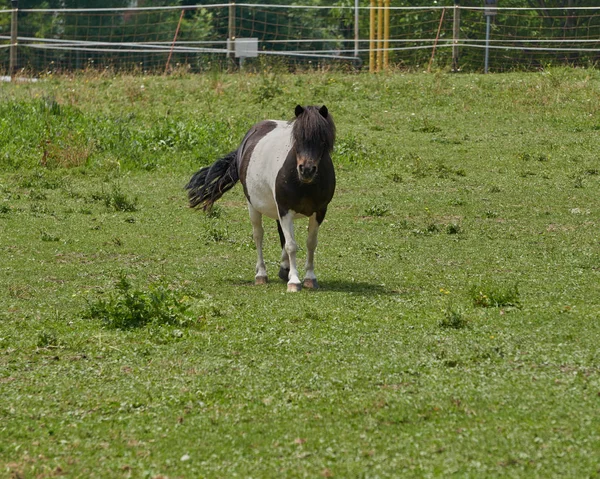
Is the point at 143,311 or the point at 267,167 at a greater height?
the point at 267,167

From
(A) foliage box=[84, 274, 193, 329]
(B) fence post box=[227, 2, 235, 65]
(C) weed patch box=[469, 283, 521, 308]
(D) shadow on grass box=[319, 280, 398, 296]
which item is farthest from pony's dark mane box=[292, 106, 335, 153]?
(B) fence post box=[227, 2, 235, 65]

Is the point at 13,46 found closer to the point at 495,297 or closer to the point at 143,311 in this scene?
the point at 143,311

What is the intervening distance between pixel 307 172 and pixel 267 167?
113cm

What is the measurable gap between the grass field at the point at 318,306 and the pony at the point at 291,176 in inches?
18.3

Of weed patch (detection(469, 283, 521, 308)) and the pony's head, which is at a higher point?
the pony's head

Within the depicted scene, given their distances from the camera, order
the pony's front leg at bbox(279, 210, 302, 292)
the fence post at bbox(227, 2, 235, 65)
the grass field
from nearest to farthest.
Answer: the grass field, the pony's front leg at bbox(279, 210, 302, 292), the fence post at bbox(227, 2, 235, 65)

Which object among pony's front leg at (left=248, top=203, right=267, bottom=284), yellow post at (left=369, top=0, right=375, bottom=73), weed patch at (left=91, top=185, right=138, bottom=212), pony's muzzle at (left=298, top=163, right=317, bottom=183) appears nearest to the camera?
pony's muzzle at (left=298, top=163, right=317, bottom=183)

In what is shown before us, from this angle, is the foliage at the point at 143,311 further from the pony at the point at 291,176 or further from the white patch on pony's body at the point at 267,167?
the white patch on pony's body at the point at 267,167

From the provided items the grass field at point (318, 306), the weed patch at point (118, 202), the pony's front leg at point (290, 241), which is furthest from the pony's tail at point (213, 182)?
the weed patch at point (118, 202)

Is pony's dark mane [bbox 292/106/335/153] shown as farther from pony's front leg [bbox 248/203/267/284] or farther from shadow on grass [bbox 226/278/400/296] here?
pony's front leg [bbox 248/203/267/284]

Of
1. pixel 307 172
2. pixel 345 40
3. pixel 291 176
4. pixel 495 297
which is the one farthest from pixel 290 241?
pixel 345 40

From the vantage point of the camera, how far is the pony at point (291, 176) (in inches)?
418

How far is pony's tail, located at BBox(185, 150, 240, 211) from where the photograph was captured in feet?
43.1

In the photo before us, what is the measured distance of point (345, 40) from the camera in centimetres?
2736
